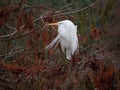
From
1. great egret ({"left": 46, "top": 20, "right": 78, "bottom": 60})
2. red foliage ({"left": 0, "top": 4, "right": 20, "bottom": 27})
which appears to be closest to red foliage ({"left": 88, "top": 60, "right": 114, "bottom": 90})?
great egret ({"left": 46, "top": 20, "right": 78, "bottom": 60})

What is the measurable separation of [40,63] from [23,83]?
16cm

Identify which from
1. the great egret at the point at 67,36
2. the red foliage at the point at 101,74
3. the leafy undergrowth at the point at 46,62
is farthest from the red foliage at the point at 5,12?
the red foliage at the point at 101,74

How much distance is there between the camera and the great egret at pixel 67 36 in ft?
10.9

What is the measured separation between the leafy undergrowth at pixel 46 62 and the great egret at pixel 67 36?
0.05 metres

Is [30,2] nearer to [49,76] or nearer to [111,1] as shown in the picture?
[111,1]

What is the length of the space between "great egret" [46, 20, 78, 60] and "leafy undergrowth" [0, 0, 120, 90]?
46 mm

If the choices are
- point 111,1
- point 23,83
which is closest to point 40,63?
point 23,83

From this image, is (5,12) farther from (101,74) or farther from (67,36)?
(101,74)

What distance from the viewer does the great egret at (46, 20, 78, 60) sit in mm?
3329

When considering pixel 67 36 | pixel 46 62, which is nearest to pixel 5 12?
pixel 46 62

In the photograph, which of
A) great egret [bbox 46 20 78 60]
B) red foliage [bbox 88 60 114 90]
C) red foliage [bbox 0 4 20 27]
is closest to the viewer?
red foliage [bbox 88 60 114 90]

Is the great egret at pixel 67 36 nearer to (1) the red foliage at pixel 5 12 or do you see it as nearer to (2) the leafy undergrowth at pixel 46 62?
(2) the leafy undergrowth at pixel 46 62

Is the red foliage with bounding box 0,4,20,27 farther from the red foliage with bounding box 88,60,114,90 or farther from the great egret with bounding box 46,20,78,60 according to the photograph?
the red foliage with bounding box 88,60,114,90

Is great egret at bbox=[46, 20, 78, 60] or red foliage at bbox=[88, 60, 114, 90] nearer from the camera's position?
Answer: red foliage at bbox=[88, 60, 114, 90]
